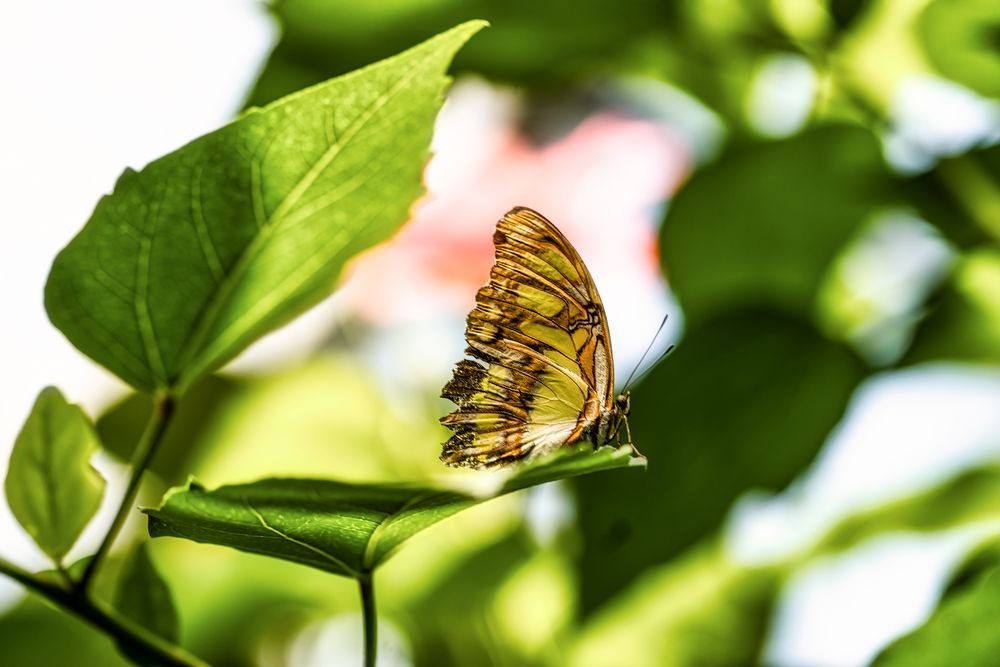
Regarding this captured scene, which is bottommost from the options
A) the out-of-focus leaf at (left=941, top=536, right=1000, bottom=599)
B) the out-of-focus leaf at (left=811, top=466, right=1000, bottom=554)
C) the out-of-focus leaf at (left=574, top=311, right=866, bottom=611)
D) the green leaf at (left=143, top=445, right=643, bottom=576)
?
the out-of-focus leaf at (left=811, top=466, right=1000, bottom=554)

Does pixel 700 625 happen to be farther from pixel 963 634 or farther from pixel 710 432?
pixel 963 634

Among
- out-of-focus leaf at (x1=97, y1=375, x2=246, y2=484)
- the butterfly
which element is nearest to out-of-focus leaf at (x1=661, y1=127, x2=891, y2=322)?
the butterfly

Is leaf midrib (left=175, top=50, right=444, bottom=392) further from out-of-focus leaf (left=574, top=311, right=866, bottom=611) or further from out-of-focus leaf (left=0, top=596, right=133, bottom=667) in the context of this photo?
out-of-focus leaf (left=0, top=596, right=133, bottom=667)

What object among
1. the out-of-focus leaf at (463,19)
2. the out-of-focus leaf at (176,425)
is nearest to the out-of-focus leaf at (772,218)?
the out-of-focus leaf at (463,19)

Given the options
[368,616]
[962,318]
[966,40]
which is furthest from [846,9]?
[368,616]

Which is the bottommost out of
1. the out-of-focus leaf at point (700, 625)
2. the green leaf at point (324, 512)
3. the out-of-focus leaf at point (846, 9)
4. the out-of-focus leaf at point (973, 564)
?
the out-of-focus leaf at point (700, 625)

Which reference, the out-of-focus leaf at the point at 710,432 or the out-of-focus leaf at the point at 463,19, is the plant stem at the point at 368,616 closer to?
the out-of-focus leaf at the point at 710,432
